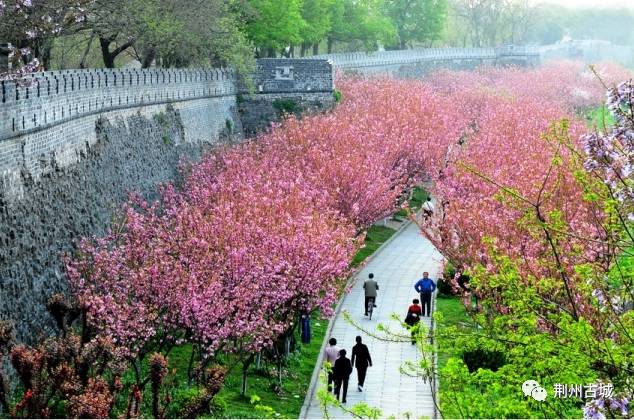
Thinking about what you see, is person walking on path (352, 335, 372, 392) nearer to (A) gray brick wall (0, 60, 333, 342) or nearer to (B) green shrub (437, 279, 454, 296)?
(A) gray brick wall (0, 60, 333, 342)

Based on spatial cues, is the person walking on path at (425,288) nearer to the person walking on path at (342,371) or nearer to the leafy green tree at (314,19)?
the person walking on path at (342,371)

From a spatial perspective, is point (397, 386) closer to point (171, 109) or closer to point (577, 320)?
point (577, 320)

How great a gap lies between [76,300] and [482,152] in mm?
21501

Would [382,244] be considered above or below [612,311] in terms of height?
below

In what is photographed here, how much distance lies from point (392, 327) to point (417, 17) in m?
66.5

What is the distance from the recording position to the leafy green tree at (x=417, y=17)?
93.1 meters

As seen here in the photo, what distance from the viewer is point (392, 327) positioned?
1208 inches

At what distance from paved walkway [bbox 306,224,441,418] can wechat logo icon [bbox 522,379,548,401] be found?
1433 millimetres

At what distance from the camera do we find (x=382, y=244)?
42.9 metres

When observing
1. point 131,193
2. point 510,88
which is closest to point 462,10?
point 510,88

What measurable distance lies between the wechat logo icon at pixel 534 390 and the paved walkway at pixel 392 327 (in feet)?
4.70

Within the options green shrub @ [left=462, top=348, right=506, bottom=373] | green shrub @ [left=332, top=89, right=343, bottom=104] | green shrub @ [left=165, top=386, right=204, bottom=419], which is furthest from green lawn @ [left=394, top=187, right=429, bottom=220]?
green shrub @ [left=165, top=386, right=204, bottom=419]

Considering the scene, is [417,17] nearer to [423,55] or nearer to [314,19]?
[423,55]

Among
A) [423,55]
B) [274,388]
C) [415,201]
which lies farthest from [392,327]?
[423,55]
